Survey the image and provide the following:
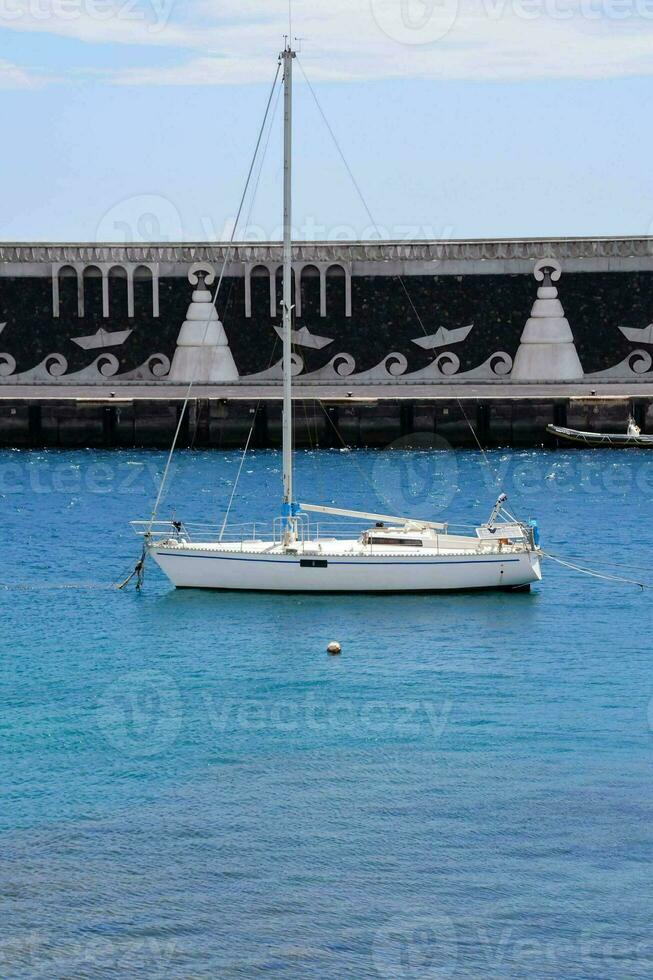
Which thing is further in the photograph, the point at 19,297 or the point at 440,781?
the point at 19,297

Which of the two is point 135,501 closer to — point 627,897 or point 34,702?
point 34,702

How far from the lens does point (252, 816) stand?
27.9m

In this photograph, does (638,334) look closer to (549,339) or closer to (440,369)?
(549,339)

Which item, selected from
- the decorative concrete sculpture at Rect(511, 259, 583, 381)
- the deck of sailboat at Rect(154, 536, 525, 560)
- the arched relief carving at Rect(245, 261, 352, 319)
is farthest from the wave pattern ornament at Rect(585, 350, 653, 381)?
the deck of sailboat at Rect(154, 536, 525, 560)

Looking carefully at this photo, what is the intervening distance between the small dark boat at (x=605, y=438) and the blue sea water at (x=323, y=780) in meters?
31.5

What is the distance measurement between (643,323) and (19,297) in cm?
3094

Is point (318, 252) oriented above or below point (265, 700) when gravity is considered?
above

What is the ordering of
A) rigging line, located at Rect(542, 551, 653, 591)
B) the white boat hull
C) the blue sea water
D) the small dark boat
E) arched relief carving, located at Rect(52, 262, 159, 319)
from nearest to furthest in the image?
the blue sea water < the white boat hull < rigging line, located at Rect(542, 551, 653, 591) < the small dark boat < arched relief carving, located at Rect(52, 262, 159, 319)

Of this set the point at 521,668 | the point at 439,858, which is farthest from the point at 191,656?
the point at 439,858

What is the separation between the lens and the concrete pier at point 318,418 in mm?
84562

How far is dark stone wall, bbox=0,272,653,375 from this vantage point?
3509 inches

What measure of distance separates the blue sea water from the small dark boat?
103ft

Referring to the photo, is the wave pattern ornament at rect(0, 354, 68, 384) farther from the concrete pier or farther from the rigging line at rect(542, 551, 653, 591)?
the rigging line at rect(542, 551, 653, 591)

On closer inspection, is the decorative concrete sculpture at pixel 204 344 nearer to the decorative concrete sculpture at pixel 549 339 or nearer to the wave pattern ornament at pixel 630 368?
the decorative concrete sculpture at pixel 549 339
